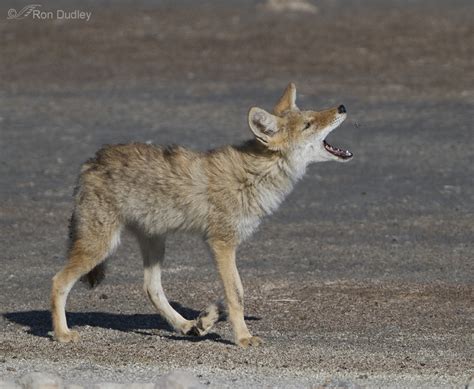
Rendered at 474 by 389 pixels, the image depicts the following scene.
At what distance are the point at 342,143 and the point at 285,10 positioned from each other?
38.6 ft

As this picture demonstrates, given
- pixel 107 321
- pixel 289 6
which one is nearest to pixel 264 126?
pixel 107 321

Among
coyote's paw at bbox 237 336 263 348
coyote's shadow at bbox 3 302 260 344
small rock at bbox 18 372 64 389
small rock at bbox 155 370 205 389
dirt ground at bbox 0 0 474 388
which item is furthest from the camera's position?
coyote's shadow at bbox 3 302 260 344

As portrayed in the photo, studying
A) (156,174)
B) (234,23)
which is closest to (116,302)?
(156,174)

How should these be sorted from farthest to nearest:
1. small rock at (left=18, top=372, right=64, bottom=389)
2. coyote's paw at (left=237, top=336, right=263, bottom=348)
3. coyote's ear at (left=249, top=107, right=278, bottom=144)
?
coyote's ear at (left=249, top=107, right=278, bottom=144), coyote's paw at (left=237, top=336, right=263, bottom=348), small rock at (left=18, top=372, right=64, bottom=389)

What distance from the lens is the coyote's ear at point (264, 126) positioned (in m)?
9.19

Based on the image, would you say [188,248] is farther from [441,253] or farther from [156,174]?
[156,174]

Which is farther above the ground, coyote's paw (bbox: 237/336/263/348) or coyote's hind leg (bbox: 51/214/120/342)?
coyote's hind leg (bbox: 51/214/120/342)

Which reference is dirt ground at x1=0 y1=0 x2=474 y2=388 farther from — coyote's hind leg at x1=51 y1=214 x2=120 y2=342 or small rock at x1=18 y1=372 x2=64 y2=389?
small rock at x1=18 y1=372 x2=64 y2=389

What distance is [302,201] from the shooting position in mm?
14477

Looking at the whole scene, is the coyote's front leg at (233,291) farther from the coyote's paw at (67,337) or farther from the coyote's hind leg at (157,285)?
the coyote's paw at (67,337)

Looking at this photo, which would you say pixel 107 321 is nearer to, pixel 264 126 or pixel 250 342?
pixel 250 342

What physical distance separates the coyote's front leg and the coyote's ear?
0.81m

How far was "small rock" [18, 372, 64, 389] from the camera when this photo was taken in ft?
23.3

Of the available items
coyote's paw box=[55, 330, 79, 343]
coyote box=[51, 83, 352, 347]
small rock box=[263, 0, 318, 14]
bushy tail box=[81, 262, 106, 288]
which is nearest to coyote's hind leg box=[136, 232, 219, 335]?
coyote box=[51, 83, 352, 347]
